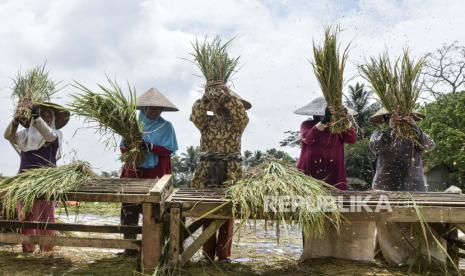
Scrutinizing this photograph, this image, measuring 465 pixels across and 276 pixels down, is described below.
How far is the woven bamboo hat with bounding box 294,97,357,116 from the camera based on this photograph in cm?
481

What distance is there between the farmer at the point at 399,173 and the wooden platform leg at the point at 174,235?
6.88 ft

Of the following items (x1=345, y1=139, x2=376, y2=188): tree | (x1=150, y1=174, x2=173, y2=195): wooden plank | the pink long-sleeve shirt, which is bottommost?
(x1=150, y1=174, x2=173, y2=195): wooden plank

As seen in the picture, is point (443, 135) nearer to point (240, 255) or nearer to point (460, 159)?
point (460, 159)

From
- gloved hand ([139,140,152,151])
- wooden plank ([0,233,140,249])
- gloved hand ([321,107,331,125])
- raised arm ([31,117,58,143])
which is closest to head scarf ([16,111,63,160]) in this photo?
raised arm ([31,117,58,143])

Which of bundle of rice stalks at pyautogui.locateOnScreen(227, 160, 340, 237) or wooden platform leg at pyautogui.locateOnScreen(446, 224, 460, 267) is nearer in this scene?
bundle of rice stalks at pyautogui.locateOnScreen(227, 160, 340, 237)

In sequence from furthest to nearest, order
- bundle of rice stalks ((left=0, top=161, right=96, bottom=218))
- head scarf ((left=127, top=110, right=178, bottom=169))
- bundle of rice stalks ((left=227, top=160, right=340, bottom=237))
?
head scarf ((left=127, top=110, right=178, bottom=169)), bundle of rice stalks ((left=0, top=161, right=96, bottom=218)), bundle of rice stalks ((left=227, top=160, right=340, bottom=237))

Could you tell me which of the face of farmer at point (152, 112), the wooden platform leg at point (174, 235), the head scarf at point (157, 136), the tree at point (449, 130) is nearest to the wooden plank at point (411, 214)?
the wooden platform leg at point (174, 235)

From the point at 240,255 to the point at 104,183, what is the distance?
5.56ft

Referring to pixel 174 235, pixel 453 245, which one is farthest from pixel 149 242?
pixel 453 245

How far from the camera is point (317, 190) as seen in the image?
150 inches

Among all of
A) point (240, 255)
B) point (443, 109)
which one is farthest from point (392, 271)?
point (443, 109)

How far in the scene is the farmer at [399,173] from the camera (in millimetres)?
4520

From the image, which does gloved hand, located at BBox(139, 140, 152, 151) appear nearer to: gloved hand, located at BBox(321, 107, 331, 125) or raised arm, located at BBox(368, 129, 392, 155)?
gloved hand, located at BBox(321, 107, 331, 125)

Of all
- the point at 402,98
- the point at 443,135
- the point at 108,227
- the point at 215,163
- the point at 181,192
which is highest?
the point at 443,135
